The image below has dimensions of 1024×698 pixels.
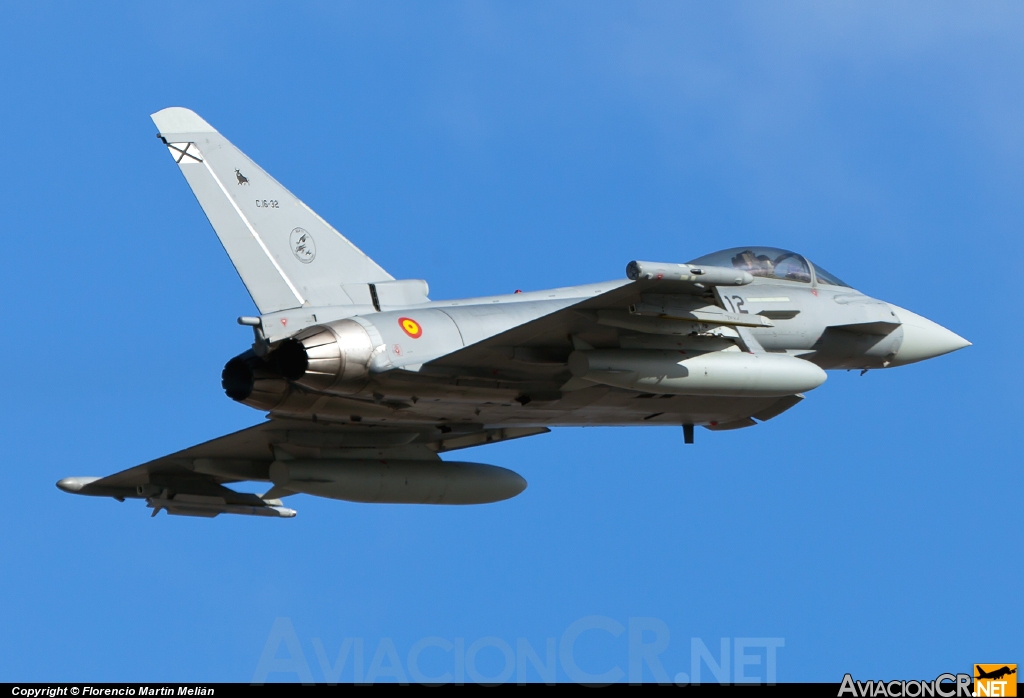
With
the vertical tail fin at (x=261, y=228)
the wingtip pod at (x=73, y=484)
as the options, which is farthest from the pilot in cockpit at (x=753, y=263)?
the wingtip pod at (x=73, y=484)

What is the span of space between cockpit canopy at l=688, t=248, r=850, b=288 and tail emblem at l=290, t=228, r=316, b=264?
5745 millimetres

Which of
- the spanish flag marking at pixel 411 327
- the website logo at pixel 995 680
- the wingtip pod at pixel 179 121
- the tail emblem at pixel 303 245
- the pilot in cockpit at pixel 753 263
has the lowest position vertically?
the website logo at pixel 995 680

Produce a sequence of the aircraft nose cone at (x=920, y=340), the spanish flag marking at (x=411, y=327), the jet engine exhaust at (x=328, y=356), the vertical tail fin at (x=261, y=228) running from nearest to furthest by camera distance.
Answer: the jet engine exhaust at (x=328, y=356) → the spanish flag marking at (x=411, y=327) → the vertical tail fin at (x=261, y=228) → the aircraft nose cone at (x=920, y=340)

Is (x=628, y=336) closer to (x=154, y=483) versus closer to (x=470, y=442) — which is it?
(x=470, y=442)

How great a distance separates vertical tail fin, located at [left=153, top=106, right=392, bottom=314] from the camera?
15680 mm

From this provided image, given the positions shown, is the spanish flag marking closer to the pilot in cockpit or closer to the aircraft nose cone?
the pilot in cockpit

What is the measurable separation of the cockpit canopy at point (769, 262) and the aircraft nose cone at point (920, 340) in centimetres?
127

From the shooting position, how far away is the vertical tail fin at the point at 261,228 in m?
15.7

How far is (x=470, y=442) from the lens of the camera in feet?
65.8

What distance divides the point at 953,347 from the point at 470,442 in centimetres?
724

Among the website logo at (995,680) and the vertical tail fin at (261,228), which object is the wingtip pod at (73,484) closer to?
the vertical tail fin at (261,228)

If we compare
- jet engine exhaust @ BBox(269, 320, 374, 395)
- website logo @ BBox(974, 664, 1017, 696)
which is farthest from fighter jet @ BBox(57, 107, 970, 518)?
website logo @ BBox(974, 664, 1017, 696)

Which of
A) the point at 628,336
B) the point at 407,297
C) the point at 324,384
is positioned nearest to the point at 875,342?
the point at 628,336

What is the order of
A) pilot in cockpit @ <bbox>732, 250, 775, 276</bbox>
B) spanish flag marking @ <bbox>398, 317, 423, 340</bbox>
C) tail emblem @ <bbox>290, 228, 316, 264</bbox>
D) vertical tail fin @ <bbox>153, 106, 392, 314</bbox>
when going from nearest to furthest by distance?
spanish flag marking @ <bbox>398, 317, 423, 340</bbox> < vertical tail fin @ <bbox>153, 106, 392, 314</bbox> < tail emblem @ <bbox>290, 228, 316, 264</bbox> < pilot in cockpit @ <bbox>732, 250, 775, 276</bbox>
